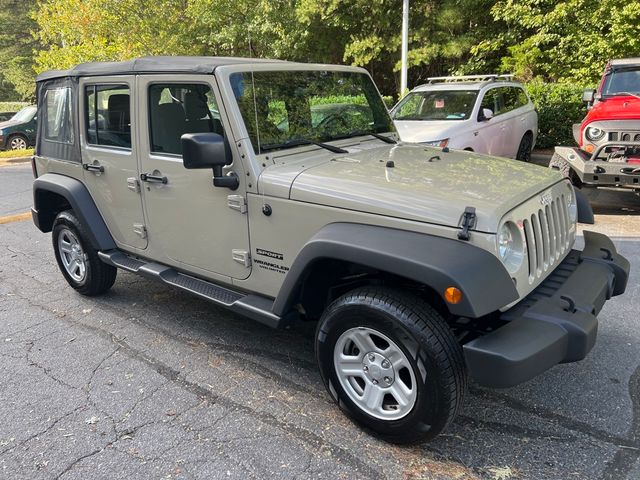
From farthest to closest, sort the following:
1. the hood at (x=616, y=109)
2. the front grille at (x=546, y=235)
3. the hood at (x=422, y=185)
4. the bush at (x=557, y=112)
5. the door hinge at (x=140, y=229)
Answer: the bush at (x=557, y=112) < the hood at (x=616, y=109) < the door hinge at (x=140, y=229) < the front grille at (x=546, y=235) < the hood at (x=422, y=185)

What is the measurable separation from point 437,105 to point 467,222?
6999 millimetres

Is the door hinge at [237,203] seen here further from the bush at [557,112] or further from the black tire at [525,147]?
the bush at [557,112]

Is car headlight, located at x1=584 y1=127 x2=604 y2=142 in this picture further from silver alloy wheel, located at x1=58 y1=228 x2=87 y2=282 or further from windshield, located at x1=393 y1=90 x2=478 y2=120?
silver alloy wheel, located at x1=58 y1=228 x2=87 y2=282

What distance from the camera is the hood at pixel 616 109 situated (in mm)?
6636

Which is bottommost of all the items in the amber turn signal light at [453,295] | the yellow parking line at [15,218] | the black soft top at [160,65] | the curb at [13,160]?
the yellow parking line at [15,218]

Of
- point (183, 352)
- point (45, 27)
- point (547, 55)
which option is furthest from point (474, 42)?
point (183, 352)

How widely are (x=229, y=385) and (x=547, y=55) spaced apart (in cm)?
1369

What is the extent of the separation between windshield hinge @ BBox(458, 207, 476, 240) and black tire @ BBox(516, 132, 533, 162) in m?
8.18

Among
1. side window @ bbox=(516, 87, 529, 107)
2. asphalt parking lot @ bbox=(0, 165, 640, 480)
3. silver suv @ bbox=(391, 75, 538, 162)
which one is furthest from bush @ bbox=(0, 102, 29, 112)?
asphalt parking lot @ bbox=(0, 165, 640, 480)

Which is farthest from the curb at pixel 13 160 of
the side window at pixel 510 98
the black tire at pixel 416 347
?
the black tire at pixel 416 347

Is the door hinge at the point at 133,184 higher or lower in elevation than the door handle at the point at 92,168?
lower

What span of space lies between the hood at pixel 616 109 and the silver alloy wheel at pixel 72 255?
6283 mm

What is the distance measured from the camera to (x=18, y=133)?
1686cm

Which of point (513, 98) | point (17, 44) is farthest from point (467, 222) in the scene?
point (17, 44)
